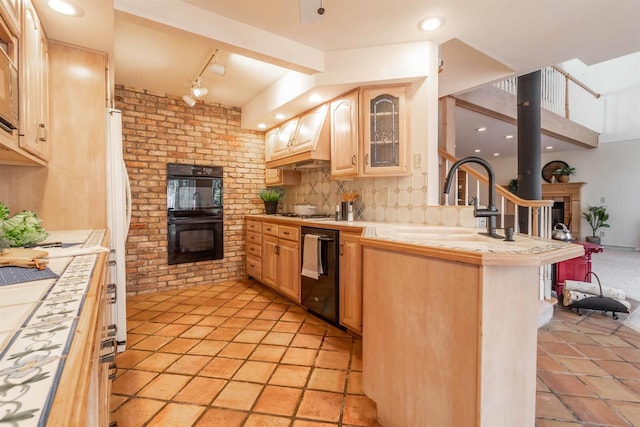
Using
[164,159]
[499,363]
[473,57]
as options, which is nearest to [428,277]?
[499,363]

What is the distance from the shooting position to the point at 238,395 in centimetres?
171

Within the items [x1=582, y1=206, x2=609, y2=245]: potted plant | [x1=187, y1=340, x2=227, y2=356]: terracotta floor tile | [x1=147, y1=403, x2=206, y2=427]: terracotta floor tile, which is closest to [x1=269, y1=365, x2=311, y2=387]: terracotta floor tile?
[x1=147, y1=403, x2=206, y2=427]: terracotta floor tile

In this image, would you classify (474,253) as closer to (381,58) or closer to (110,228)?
(381,58)

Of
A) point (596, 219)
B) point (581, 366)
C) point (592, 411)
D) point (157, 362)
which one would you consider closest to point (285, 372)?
point (157, 362)

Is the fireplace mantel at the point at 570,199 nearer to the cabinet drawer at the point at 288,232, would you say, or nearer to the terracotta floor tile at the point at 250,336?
Result: the cabinet drawer at the point at 288,232

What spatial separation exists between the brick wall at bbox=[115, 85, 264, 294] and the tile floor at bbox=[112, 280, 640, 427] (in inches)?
36.1

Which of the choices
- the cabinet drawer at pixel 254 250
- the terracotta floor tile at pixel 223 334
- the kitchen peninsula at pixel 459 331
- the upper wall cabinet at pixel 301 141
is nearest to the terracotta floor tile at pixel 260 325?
the terracotta floor tile at pixel 223 334

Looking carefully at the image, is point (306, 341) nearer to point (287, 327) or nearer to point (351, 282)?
point (287, 327)

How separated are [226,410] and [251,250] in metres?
2.57

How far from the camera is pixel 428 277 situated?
1.23 metres

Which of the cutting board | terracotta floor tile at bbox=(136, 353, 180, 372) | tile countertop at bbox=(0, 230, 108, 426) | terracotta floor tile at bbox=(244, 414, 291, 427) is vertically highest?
the cutting board

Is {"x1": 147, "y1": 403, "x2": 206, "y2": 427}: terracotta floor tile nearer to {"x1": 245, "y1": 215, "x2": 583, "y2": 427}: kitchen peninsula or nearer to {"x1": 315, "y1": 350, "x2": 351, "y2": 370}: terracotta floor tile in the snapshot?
{"x1": 315, "y1": 350, "x2": 351, "y2": 370}: terracotta floor tile

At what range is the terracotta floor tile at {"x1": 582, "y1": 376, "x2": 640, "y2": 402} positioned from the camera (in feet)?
5.50

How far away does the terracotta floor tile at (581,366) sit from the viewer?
1.92 m
